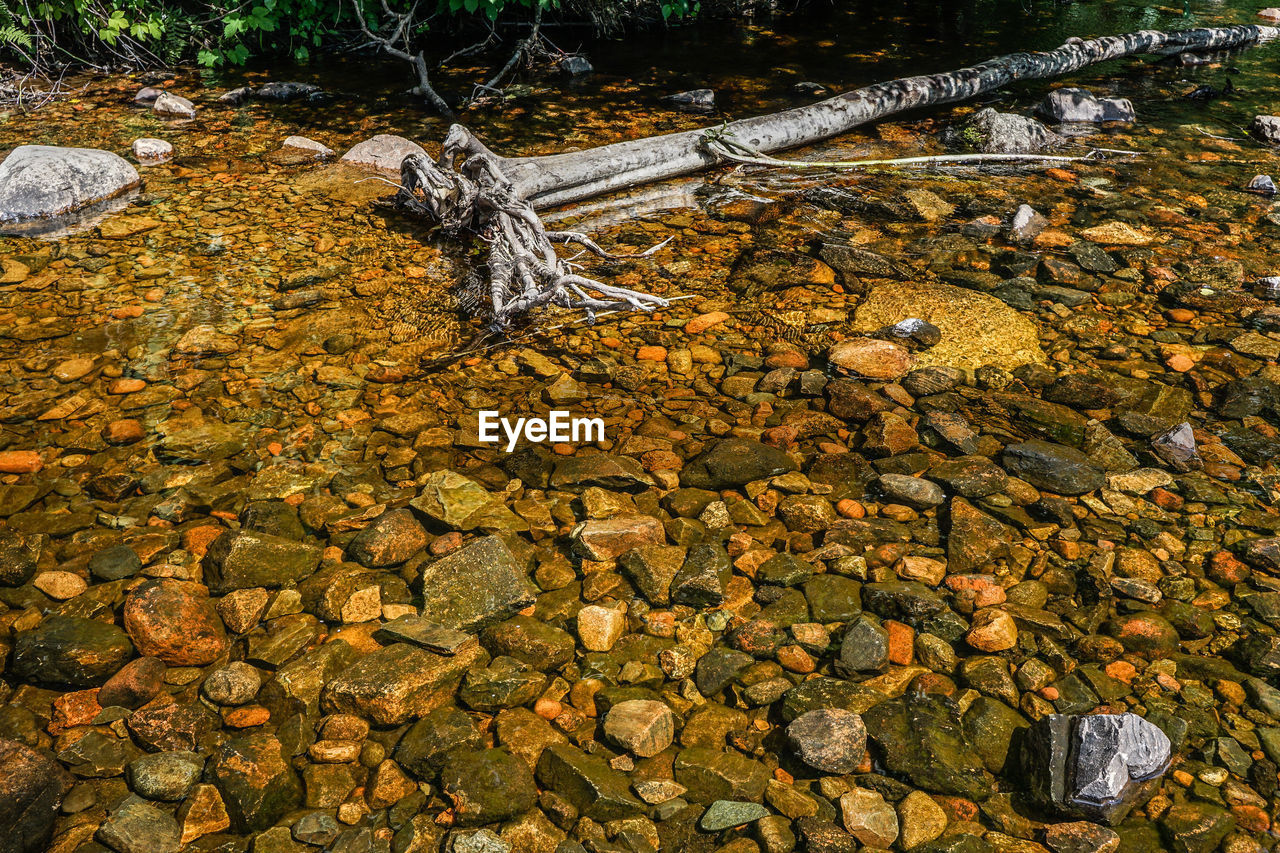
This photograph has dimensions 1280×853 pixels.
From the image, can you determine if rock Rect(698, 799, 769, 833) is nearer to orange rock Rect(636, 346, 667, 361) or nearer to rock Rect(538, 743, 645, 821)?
rock Rect(538, 743, 645, 821)

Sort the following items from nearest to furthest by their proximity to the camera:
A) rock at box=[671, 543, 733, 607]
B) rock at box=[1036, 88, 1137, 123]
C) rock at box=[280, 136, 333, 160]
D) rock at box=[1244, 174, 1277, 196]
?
rock at box=[671, 543, 733, 607] < rock at box=[1244, 174, 1277, 196] < rock at box=[280, 136, 333, 160] < rock at box=[1036, 88, 1137, 123]

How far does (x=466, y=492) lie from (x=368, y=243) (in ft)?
10.1

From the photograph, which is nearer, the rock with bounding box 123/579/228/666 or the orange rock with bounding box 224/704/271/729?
the orange rock with bounding box 224/704/271/729

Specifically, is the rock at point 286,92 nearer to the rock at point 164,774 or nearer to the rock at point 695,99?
the rock at point 695,99

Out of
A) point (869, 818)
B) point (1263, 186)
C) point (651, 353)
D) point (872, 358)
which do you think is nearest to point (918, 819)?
point (869, 818)

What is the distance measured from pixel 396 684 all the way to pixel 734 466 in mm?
1728

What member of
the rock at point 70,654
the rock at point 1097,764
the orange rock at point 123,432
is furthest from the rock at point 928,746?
the orange rock at point 123,432

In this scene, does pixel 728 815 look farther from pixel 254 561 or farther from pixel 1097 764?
pixel 254 561

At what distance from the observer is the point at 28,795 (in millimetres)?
2326

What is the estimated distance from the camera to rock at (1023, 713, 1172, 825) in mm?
2354

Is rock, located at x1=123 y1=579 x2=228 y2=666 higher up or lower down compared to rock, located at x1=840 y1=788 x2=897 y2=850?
higher up

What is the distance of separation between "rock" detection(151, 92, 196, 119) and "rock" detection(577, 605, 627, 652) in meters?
8.26

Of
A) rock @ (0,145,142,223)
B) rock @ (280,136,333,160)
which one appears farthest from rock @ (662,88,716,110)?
rock @ (0,145,142,223)

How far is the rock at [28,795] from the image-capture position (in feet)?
7.42
